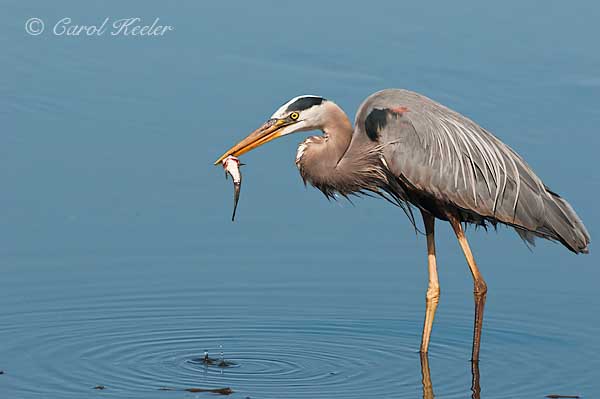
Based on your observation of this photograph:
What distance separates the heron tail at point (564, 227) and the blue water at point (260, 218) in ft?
1.96

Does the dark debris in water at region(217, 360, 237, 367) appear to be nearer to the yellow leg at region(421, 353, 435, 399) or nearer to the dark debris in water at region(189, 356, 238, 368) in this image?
the dark debris in water at region(189, 356, 238, 368)

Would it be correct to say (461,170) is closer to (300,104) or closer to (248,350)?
(300,104)

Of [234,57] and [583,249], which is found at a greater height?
[234,57]

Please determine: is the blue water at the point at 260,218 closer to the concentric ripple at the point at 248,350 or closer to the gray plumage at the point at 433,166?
the concentric ripple at the point at 248,350

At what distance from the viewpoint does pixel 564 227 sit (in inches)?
384

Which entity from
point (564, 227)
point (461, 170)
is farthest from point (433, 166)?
point (564, 227)

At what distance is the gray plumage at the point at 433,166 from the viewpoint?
9625 mm

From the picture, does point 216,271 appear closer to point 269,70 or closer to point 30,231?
point 30,231

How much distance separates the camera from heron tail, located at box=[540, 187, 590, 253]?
975 cm

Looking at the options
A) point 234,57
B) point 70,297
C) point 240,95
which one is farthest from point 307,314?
point 234,57

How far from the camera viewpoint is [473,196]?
976 centimetres

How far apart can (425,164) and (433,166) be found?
6 cm

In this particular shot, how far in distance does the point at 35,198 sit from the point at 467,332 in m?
3.61
